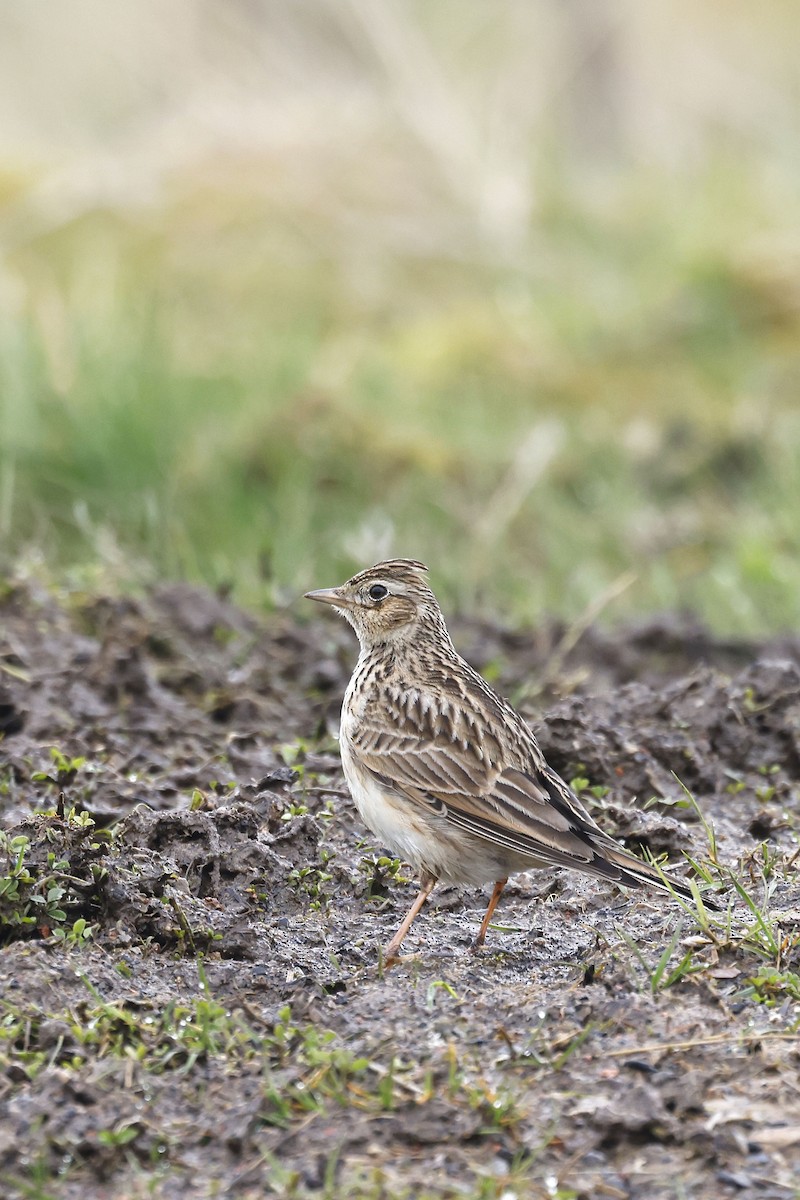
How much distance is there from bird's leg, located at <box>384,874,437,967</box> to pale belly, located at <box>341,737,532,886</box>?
0.04 metres

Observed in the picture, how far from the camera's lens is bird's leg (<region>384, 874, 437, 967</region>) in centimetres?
436

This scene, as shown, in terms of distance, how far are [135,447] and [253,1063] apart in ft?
19.3

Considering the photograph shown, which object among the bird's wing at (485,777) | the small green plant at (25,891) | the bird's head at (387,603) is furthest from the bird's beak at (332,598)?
the small green plant at (25,891)

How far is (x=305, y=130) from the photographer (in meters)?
15.5

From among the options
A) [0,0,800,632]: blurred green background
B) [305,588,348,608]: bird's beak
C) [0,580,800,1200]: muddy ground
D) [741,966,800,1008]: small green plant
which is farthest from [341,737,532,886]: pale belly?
[0,0,800,632]: blurred green background

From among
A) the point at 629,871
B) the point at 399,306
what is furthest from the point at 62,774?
the point at 399,306

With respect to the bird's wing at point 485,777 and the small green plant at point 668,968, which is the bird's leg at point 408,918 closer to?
the bird's wing at point 485,777

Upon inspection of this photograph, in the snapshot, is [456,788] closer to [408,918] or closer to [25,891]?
[408,918]

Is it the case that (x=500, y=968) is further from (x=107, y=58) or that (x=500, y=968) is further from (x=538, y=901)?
(x=107, y=58)

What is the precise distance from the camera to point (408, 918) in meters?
→ 4.48

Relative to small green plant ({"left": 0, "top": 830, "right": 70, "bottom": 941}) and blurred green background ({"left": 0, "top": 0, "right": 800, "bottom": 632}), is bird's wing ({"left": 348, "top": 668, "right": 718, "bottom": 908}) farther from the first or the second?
blurred green background ({"left": 0, "top": 0, "right": 800, "bottom": 632})

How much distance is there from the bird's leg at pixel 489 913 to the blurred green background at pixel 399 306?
296 centimetres

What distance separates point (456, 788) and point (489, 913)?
367mm

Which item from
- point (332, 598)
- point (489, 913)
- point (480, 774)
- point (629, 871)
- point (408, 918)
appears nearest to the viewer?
point (629, 871)
